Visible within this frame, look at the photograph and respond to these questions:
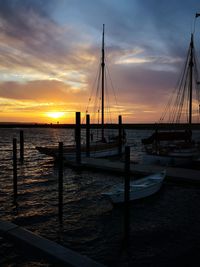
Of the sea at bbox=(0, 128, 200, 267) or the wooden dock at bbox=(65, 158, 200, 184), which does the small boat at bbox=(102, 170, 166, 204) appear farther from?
the wooden dock at bbox=(65, 158, 200, 184)

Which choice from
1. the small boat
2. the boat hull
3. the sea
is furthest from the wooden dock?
the boat hull

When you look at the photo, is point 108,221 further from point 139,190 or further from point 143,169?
point 143,169

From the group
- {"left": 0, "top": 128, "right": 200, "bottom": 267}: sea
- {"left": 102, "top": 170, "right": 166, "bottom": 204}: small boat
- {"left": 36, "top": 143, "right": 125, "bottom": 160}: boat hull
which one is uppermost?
{"left": 36, "top": 143, "right": 125, "bottom": 160}: boat hull

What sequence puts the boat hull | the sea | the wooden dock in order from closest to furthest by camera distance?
the sea
the wooden dock
the boat hull

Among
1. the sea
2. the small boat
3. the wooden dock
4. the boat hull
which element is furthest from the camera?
the boat hull

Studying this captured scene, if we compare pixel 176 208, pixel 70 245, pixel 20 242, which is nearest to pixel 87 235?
pixel 70 245

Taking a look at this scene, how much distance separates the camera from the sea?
27.9ft

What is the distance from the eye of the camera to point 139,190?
1364cm

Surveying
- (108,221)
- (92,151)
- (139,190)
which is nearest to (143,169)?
(139,190)

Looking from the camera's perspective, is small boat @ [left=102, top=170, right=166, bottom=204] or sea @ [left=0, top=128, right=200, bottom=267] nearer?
sea @ [left=0, top=128, right=200, bottom=267]

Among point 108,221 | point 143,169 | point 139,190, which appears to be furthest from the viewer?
point 143,169

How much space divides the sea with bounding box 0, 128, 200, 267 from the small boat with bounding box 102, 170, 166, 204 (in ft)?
1.21

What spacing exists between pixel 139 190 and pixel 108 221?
113 inches

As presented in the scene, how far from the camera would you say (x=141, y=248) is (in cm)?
890
